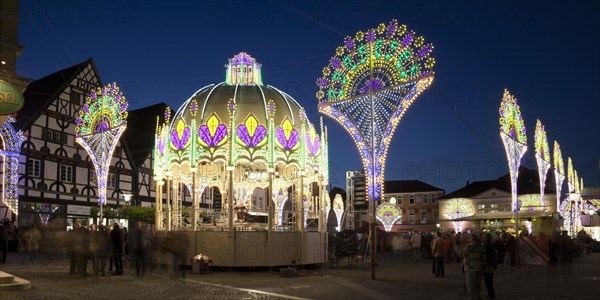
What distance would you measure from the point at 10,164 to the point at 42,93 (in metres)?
7.22

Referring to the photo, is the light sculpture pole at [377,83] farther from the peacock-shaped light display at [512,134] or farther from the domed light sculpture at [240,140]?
the peacock-shaped light display at [512,134]

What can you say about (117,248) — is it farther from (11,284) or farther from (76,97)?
(76,97)

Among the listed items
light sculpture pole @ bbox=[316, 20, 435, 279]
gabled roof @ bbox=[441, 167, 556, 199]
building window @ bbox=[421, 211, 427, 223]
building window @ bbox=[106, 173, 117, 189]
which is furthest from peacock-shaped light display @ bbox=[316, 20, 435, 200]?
building window @ bbox=[421, 211, 427, 223]

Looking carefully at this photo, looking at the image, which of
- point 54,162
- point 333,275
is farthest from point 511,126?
point 54,162

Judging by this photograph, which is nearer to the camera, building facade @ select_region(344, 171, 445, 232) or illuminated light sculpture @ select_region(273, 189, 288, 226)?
illuminated light sculpture @ select_region(273, 189, 288, 226)

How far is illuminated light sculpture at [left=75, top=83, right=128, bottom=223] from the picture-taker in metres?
31.0

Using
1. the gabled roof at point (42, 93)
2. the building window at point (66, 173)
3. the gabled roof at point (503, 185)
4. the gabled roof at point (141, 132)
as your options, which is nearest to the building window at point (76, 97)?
the gabled roof at point (42, 93)

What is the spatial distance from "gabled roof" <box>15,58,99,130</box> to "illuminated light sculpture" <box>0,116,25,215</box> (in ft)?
9.32

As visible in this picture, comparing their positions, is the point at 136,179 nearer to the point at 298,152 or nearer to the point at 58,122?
the point at 58,122

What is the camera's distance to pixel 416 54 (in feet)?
77.5

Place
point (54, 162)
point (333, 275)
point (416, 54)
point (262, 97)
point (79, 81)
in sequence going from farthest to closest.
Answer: point (79, 81), point (54, 162), point (262, 97), point (416, 54), point (333, 275)

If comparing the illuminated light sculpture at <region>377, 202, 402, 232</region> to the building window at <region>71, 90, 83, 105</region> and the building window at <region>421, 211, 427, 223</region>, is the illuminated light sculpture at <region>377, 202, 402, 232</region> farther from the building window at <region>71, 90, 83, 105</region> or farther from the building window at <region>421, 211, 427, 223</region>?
the building window at <region>421, 211, 427, 223</region>

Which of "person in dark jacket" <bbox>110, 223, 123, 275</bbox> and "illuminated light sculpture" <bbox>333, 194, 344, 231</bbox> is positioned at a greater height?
"illuminated light sculpture" <bbox>333, 194, 344, 231</bbox>

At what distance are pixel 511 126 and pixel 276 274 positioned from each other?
18156 millimetres
